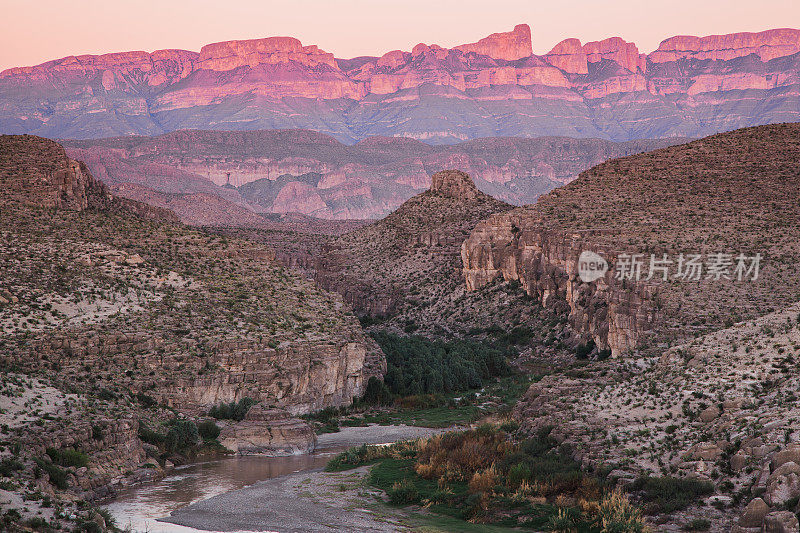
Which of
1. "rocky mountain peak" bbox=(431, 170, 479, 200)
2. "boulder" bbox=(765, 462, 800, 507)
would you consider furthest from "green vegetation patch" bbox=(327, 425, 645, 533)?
"rocky mountain peak" bbox=(431, 170, 479, 200)

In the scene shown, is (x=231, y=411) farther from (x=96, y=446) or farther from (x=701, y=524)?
(x=701, y=524)

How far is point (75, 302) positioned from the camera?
49719 millimetres

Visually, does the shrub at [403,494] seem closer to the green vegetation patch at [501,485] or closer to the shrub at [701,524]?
the green vegetation patch at [501,485]

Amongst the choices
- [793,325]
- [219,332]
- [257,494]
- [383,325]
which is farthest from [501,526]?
[383,325]

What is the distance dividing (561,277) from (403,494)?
2004 inches

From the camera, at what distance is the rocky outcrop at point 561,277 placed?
193 feet

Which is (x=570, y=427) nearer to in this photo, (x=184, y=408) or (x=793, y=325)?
(x=793, y=325)

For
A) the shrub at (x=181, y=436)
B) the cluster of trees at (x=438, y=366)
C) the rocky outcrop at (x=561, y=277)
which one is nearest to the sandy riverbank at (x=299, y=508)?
the shrub at (x=181, y=436)

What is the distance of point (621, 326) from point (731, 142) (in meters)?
38.3

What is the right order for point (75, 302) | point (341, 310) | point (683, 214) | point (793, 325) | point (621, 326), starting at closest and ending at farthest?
point (793, 325) → point (75, 302) → point (621, 326) → point (341, 310) → point (683, 214)

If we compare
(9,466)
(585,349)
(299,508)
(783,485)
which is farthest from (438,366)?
(783,485)

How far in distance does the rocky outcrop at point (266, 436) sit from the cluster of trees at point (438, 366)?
17.5m

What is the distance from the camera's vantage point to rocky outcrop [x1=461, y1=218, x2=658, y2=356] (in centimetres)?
5897

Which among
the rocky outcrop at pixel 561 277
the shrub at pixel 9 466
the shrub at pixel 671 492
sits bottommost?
the shrub at pixel 9 466
